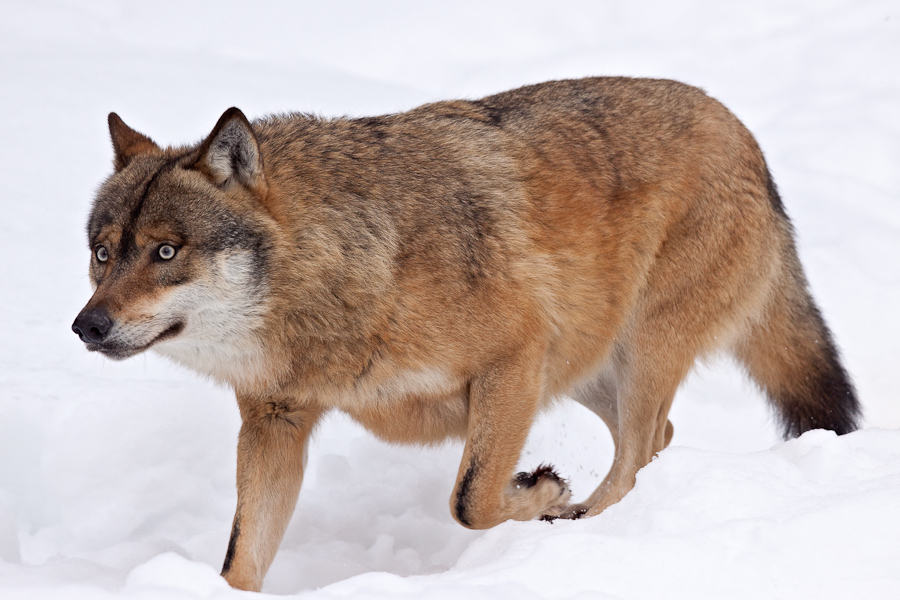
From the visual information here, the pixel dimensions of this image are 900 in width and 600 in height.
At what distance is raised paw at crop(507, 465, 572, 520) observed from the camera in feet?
13.4

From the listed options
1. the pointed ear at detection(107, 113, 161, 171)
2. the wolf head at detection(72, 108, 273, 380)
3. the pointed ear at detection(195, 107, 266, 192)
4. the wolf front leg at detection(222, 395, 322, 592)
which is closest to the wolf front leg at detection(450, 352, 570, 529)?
the wolf front leg at detection(222, 395, 322, 592)

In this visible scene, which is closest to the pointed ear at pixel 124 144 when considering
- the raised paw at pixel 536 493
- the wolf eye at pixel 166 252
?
the wolf eye at pixel 166 252

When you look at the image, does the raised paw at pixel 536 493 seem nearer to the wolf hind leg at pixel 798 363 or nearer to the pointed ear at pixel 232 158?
the wolf hind leg at pixel 798 363

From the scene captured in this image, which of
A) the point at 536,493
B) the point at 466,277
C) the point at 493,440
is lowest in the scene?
the point at 536,493

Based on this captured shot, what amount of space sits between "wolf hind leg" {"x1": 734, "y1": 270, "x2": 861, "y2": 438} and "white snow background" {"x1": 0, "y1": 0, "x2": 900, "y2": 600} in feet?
1.64

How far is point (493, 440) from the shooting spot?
3930mm

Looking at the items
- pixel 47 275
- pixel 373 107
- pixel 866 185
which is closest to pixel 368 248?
pixel 47 275

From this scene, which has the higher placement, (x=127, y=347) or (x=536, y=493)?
(x=127, y=347)

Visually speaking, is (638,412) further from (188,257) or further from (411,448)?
(188,257)

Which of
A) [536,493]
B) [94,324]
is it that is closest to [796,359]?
[536,493]

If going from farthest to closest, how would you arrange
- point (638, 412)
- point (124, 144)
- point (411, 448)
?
point (411, 448) < point (638, 412) < point (124, 144)

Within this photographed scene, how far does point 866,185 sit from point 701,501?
6.03 m

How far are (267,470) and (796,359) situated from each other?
2.94 metres

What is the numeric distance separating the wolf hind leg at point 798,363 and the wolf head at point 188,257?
9.28ft
